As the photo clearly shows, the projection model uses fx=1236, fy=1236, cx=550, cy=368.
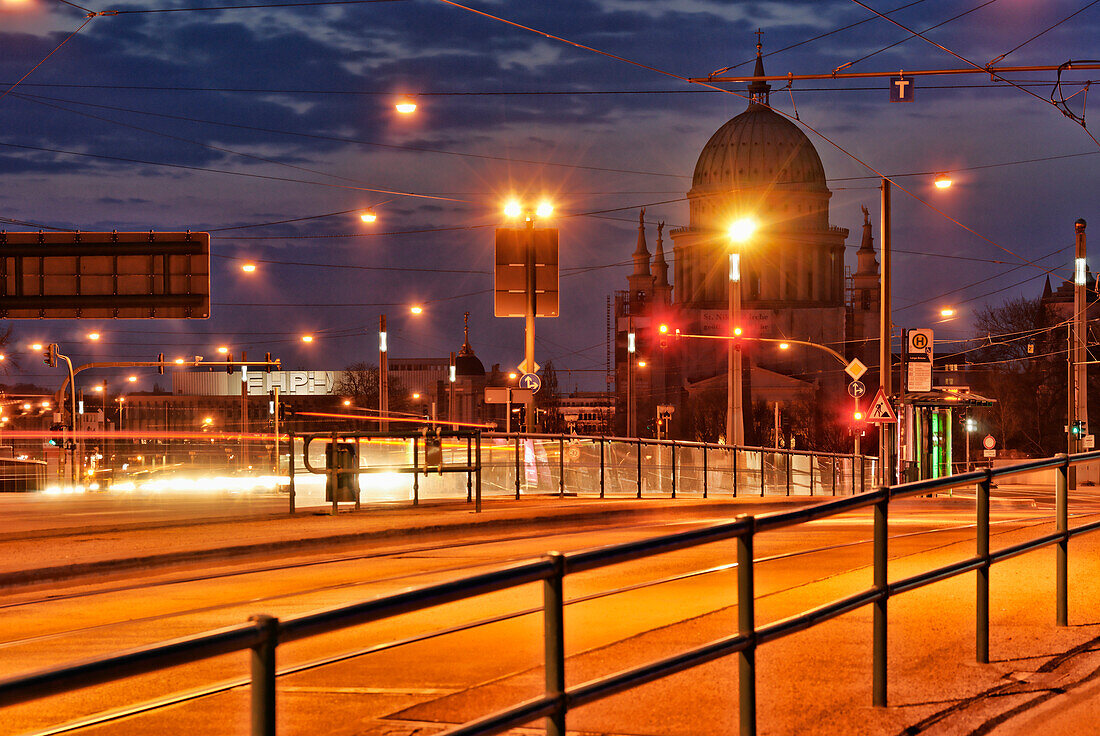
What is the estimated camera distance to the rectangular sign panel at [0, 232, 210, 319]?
35875 millimetres

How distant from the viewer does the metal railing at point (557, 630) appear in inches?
122

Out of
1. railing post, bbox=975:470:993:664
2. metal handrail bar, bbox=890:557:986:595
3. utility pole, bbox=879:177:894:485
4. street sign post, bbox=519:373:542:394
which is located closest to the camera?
metal handrail bar, bbox=890:557:986:595

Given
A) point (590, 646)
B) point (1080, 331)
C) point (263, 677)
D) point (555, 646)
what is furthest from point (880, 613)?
point (1080, 331)

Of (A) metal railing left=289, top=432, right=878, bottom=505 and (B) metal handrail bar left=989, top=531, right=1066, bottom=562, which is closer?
(B) metal handrail bar left=989, top=531, right=1066, bottom=562

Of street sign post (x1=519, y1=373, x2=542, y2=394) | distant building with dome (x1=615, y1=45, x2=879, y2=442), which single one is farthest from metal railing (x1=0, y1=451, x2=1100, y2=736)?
distant building with dome (x1=615, y1=45, x2=879, y2=442)

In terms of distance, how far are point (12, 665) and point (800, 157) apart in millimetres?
127091

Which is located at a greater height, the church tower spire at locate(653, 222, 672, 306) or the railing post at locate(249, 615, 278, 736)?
the church tower spire at locate(653, 222, 672, 306)

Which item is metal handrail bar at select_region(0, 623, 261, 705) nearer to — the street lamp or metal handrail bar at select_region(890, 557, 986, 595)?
metal handrail bar at select_region(890, 557, 986, 595)

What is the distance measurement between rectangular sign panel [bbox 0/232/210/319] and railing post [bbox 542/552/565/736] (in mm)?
33408

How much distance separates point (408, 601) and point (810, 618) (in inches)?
109

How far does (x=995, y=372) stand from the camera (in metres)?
87.1

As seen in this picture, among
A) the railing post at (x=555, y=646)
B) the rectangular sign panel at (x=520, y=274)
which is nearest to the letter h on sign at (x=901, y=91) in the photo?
the rectangular sign panel at (x=520, y=274)

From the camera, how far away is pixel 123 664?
300cm

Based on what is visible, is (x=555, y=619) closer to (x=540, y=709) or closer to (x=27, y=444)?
(x=540, y=709)
